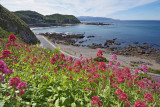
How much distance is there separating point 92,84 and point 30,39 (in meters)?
44.3

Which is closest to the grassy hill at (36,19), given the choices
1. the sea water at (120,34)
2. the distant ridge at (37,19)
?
the distant ridge at (37,19)

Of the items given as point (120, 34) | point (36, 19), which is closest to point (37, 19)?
point (36, 19)

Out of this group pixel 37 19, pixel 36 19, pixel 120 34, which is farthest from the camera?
pixel 37 19

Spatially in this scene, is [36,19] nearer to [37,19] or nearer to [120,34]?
[37,19]

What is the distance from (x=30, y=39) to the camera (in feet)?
138

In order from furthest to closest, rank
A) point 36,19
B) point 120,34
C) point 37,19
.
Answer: point 37,19 → point 36,19 → point 120,34

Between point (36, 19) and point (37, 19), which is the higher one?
point (37, 19)

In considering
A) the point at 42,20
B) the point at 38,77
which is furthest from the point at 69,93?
the point at 42,20

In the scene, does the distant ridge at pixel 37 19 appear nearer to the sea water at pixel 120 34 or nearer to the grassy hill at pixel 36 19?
the grassy hill at pixel 36 19

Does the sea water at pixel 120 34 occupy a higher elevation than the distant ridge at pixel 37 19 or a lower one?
lower

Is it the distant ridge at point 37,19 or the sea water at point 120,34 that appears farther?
the distant ridge at point 37,19

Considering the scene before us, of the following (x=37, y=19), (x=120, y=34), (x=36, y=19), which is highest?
(x=37, y=19)

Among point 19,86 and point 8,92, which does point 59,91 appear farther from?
point 8,92

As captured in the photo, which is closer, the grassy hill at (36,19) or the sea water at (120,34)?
the sea water at (120,34)
